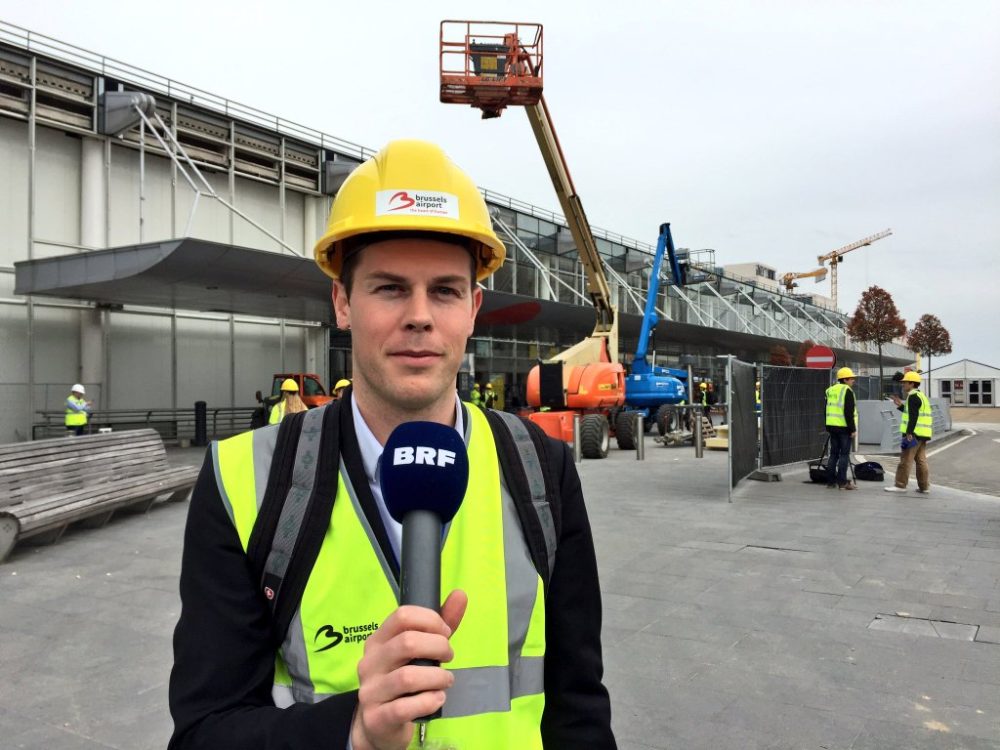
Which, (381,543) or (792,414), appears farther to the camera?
(792,414)

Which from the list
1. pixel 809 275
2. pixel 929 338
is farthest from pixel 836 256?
pixel 929 338

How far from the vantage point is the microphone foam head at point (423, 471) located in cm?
103

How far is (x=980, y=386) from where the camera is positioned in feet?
193

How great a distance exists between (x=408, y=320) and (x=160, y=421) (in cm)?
2170

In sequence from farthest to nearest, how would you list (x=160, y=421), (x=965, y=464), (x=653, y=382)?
1. (x=653, y=382)
2. (x=160, y=421)
3. (x=965, y=464)

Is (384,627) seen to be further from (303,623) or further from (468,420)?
(468,420)

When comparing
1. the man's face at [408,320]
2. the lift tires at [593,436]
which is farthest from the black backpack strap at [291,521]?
the lift tires at [593,436]

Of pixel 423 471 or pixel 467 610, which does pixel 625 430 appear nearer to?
pixel 467 610

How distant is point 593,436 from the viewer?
54.2 feet

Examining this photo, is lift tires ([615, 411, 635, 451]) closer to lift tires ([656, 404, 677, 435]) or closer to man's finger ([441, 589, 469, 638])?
lift tires ([656, 404, 677, 435])

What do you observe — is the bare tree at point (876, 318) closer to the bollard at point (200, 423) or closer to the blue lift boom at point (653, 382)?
the blue lift boom at point (653, 382)

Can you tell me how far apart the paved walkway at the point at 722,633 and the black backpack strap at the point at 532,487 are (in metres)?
2.41

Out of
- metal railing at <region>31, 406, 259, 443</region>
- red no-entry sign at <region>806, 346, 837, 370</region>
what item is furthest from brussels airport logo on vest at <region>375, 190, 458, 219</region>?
metal railing at <region>31, 406, 259, 443</region>

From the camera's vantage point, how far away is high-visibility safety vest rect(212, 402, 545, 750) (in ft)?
4.17
